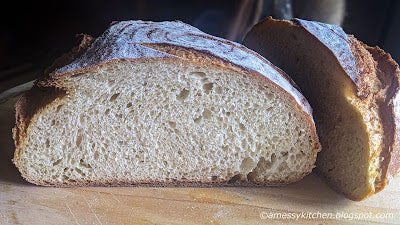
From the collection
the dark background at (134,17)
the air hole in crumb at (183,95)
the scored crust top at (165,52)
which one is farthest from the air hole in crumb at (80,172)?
the dark background at (134,17)

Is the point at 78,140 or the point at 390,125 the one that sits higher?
the point at 390,125

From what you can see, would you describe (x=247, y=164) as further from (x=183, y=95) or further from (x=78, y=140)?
(x=78, y=140)

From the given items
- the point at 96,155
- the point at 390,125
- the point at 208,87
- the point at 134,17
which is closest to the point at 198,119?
the point at 208,87

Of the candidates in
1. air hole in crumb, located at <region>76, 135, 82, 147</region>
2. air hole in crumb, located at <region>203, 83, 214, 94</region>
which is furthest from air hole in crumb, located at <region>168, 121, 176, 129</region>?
air hole in crumb, located at <region>76, 135, 82, 147</region>

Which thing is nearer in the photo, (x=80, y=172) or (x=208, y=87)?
(x=208, y=87)

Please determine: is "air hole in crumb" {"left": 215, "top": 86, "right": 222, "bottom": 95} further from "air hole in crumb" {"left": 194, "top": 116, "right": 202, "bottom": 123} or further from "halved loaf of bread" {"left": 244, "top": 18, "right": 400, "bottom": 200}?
"halved loaf of bread" {"left": 244, "top": 18, "right": 400, "bottom": 200}

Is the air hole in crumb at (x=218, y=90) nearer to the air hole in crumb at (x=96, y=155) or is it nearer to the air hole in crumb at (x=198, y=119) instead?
the air hole in crumb at (x=198, y=119)

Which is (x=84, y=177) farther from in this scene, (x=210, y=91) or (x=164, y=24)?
(x=164, y=24)
